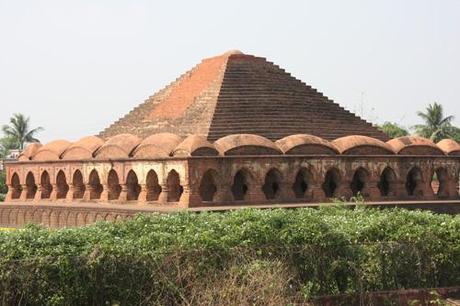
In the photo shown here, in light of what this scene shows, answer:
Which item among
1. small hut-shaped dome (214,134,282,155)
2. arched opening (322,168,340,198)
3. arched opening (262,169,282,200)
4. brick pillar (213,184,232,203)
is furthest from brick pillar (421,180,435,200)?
brick pillar (213,184,232,203)

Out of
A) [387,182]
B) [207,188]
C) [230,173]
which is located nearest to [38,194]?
[207,188]

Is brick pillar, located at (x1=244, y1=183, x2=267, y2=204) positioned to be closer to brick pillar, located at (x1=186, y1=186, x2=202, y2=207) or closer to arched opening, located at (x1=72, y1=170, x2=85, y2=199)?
brick pillar, located at (x1=186, y1=186, x2=202, y2=207)

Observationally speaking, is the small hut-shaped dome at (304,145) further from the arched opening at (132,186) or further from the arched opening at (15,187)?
the arched opening at (15,187)

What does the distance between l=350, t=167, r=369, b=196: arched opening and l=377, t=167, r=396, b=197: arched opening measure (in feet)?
1.99

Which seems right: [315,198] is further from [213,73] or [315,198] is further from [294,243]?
[294,243]

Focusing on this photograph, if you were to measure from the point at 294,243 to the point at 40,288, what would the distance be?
3.13 meters

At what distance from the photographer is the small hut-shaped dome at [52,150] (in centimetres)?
2262

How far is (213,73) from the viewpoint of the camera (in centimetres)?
2212

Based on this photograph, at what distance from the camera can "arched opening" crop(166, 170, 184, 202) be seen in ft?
58.0

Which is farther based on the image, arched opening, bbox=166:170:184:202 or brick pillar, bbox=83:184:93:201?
brick pillar, bbox=83:184:93:201

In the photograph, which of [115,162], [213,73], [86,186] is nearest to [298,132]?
[213,73]

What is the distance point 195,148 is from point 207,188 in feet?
4.75

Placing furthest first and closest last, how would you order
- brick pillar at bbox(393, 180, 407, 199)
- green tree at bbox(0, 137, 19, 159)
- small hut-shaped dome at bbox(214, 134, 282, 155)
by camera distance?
green tree at bbox(0, 137, 19, 159) → brick pillar at bbox(393, 180, 407, 199) → small hut-shaped dome at bbox(214, 134, 282, 155)

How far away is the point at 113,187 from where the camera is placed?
20250 mm
